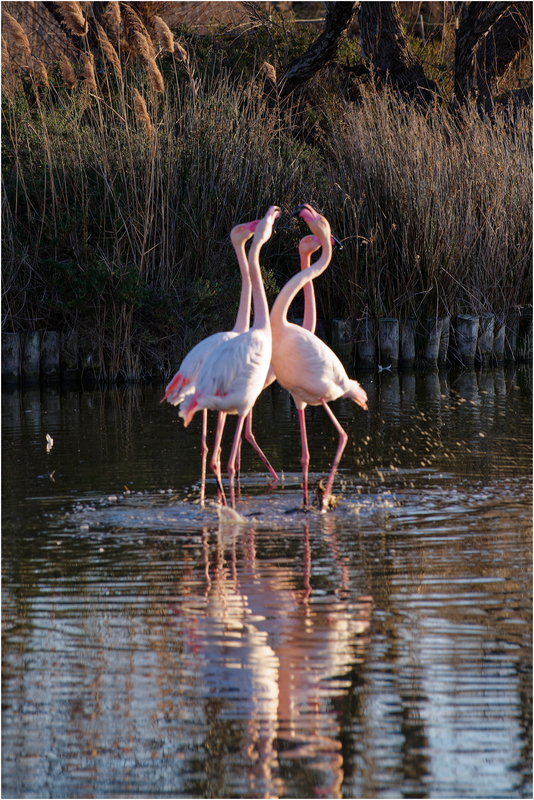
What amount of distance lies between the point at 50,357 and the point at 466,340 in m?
4.85

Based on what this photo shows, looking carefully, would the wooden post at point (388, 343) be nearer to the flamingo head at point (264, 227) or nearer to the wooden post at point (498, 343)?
the wooden post at point (498, 343)

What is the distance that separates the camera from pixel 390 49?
1542 cm

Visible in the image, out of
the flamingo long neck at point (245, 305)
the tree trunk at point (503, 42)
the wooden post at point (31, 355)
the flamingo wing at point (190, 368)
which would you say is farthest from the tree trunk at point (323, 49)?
the flamingo wing at point (190, 368)

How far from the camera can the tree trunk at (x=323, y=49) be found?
46.5 ft

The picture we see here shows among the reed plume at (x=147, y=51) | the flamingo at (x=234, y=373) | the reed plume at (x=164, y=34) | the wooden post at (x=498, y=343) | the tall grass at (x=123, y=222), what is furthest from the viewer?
the wooden post at (x=498, y=343)

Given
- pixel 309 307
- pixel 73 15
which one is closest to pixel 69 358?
pixel 73 15

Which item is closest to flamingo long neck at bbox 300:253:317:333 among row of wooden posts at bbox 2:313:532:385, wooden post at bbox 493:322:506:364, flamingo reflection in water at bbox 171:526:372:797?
flamingo reflection in water at bbox 171:526:372:797

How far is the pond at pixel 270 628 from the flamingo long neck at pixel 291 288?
98 centimetres

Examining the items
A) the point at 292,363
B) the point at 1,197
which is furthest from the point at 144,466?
the point at 1,197

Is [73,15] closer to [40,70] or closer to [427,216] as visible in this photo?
[40,70]

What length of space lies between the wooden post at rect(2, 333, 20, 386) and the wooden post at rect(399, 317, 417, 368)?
4413 mm

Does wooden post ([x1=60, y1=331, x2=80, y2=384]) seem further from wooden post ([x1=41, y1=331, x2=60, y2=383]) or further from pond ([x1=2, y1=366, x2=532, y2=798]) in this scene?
pond ([x1=2, y1=366, x2=532, y2=798])

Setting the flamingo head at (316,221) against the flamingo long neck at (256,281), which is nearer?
the flamingo long neck at (256,281)

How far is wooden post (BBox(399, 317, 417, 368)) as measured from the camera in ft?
36.4
